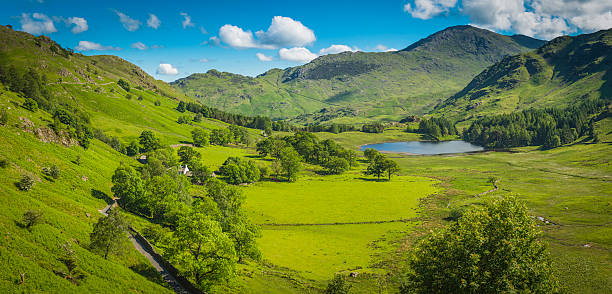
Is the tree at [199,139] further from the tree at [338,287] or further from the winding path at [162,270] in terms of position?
the tree at [338,287]

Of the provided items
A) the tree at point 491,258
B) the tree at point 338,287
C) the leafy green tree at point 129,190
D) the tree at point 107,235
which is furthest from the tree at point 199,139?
the tree at point 491,258

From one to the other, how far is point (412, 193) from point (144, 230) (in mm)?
98290

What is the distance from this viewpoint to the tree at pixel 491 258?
26.6 meters

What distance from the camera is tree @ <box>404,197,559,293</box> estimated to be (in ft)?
87.2

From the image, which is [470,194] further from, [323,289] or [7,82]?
[7,82]

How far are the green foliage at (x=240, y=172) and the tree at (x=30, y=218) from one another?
90046 mm

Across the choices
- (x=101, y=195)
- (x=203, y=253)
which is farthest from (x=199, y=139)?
(x=203, y=253)

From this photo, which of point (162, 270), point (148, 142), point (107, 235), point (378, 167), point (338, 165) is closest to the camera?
point (107, 235)

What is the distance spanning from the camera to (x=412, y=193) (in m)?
120

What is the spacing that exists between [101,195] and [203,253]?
138ft

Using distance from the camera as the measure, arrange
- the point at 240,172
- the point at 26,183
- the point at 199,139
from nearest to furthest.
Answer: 1. the point at 26,183
2. the point at 240,172
3. the point at 199,139

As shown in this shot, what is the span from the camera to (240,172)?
4943 inches

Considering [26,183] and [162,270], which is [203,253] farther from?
[26,183]

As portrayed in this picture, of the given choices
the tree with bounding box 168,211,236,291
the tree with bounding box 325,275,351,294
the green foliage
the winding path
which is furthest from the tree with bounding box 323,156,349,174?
the tree with bounding box 168,211,236,291
